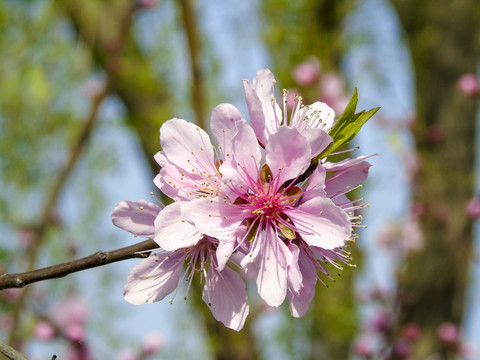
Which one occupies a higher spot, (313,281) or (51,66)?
(51,66)

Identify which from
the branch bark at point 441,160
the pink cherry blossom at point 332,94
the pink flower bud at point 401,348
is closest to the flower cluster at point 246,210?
the pink flower bud at point 401,348

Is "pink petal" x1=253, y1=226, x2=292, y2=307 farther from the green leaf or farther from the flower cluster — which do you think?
the green leaf

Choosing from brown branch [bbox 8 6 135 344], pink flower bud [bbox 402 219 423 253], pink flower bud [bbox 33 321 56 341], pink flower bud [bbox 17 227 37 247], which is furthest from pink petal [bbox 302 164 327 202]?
pink flower bud [bbox 402 219 423 253]

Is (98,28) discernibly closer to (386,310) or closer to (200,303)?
(200,303)

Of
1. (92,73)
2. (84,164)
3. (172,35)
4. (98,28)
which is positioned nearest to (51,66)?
(92,73)

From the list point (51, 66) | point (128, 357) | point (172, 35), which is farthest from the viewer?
point (172, 35)

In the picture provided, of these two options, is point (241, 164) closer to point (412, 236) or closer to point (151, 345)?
point (151, 345)

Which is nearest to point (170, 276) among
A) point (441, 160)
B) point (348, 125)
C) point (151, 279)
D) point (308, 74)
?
point (151, 279)
